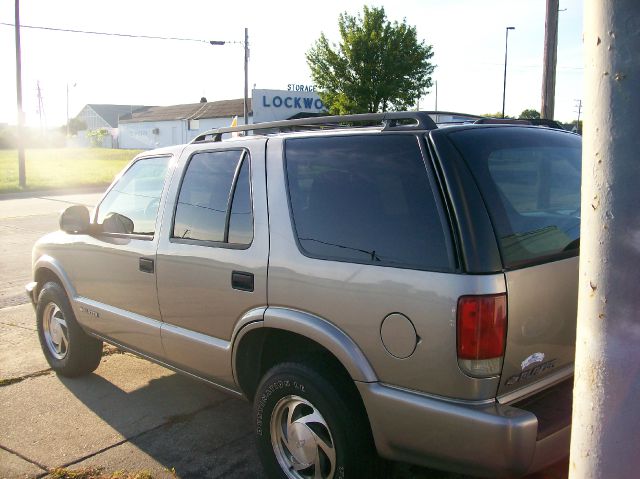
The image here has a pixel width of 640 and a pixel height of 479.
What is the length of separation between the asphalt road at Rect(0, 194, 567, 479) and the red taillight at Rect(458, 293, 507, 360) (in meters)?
0.89

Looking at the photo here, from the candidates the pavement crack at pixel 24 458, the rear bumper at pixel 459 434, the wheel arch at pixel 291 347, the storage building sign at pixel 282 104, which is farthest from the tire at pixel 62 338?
the storage building sign at pixel 282 104

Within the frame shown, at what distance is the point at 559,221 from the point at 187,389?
3021 mm

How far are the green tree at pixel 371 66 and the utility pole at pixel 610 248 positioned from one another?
1115 inches

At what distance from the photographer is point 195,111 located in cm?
7119

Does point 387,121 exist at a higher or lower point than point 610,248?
higher

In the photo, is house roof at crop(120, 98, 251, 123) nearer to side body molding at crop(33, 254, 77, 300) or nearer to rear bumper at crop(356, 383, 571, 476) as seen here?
side body molding at crop(33, 254, 77, 300)

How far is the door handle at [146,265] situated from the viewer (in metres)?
3.83

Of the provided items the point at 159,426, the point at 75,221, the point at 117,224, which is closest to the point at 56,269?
the point at 75,221

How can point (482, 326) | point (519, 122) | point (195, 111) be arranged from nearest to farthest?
point (482, 326)
point (519, 122)
point (195, 111)

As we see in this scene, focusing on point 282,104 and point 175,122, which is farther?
point 175,122

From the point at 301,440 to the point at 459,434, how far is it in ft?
2.80

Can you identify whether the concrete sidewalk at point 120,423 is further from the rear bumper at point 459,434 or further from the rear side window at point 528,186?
the rear side window at point 528,186

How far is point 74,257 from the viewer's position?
4582 mm

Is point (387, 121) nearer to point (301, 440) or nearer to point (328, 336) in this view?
point (328, 336)
